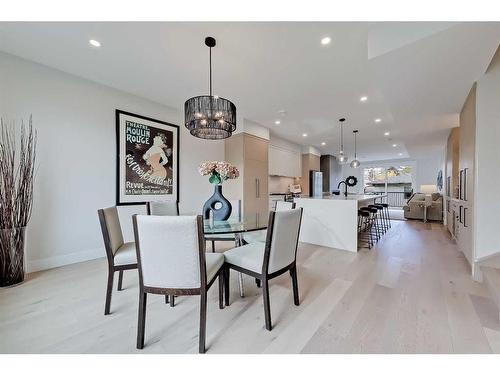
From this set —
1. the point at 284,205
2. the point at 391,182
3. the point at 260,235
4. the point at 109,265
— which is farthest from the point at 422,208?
the point at 109,265

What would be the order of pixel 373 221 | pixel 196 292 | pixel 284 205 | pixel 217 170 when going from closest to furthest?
pixel 196 292, pixel 217 170, pixel 284 205, pixel 373 221

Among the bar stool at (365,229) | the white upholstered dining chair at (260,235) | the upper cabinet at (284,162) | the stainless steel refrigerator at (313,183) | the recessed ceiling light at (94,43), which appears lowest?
the bar stool at (365,229)

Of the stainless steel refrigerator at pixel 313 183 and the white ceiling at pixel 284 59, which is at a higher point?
the white ceiling at pixel 284 59

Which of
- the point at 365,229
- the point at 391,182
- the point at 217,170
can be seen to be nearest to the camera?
the point at 217,170

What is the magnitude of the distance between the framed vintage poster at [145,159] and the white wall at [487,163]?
14.5 feet

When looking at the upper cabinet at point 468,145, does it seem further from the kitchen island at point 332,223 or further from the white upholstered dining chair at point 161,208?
the white upholstered dining chair at point 161,208

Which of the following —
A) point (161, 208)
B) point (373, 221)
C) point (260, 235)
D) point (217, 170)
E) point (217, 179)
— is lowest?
point (373, 221)

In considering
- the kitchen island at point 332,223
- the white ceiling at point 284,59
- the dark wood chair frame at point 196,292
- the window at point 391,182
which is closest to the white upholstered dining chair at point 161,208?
the dark wood chair frame at point 196,292

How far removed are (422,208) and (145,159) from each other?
27.0 feet

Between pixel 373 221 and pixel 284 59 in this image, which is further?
pixel 373 221

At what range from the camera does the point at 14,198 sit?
230 centimetres

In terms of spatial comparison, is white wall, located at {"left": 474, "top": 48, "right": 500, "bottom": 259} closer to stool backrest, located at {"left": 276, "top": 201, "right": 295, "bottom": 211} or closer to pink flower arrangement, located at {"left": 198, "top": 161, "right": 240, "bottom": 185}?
stool backrest, located at {"left": 276, "top": 201, "right": 295, "bottom": 211}

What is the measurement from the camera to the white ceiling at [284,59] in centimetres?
190

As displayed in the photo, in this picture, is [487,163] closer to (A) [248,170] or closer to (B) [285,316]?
(B) [285,316]
